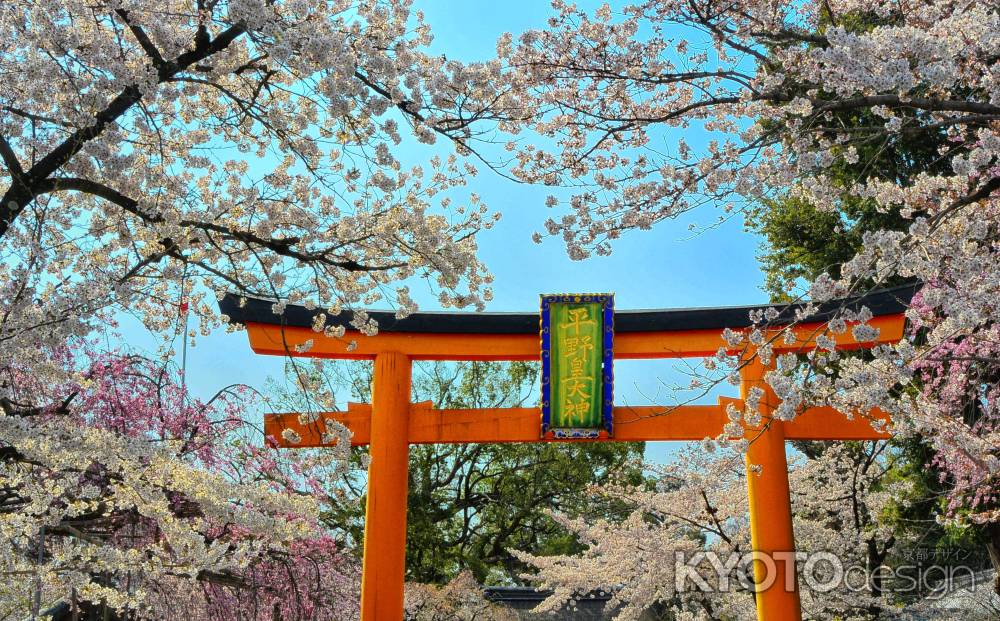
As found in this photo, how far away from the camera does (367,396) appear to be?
1520 centimetres

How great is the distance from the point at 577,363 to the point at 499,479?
7265mm

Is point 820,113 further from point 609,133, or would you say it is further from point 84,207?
point 84,207

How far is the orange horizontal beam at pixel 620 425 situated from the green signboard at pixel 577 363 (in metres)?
0.24

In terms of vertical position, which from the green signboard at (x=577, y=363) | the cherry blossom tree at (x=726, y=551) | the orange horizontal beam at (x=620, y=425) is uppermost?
the green signboard at (x=577, y=363)

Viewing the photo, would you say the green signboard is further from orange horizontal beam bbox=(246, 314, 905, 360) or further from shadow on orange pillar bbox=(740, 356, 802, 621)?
shadow on orange pillar bbox=(740, 356, 802, 621)

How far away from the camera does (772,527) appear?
8.38 meters

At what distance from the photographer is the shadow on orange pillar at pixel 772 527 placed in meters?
8.24

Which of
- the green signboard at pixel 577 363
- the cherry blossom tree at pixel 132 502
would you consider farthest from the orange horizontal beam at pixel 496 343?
the cherry blossom tree at pixel 132 502

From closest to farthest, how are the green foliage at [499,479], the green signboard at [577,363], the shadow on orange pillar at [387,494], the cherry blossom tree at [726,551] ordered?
the shadow on orange pillar at [387,494]
the green signboard at [577,363]
the cherry blossom tree at [726,551]
the green foliage at [499,479]

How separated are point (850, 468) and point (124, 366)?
9091 millimetres

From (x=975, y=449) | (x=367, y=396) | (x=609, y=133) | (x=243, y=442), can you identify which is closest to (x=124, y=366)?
(x=243, y=442)

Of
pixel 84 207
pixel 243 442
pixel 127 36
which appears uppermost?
pixel 127 36

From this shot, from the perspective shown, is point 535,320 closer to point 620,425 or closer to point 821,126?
point 620,425

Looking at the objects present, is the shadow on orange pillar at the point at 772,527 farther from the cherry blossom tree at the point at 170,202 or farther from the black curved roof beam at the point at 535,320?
the cherry blossom tree at the point at 170,202
